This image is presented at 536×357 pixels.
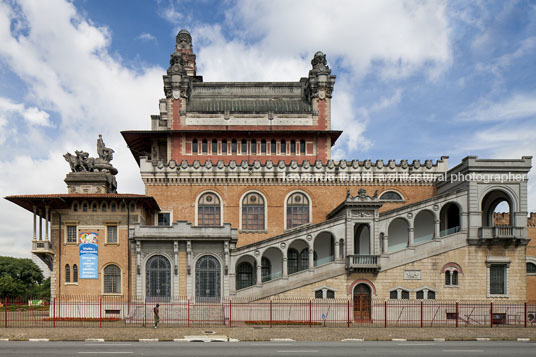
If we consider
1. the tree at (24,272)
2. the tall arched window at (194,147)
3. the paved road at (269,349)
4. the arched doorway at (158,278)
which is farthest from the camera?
the tree at (24,272)

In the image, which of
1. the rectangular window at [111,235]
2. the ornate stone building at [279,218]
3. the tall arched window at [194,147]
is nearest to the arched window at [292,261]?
the ornate stone building at [279,218]

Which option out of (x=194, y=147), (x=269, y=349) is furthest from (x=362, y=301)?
(x=194, y=147)

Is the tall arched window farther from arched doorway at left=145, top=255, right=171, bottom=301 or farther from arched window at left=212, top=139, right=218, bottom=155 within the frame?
arched doorway at left=145, top=255, right=171, bottom=301

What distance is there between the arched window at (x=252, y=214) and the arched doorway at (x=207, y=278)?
8.11 metres

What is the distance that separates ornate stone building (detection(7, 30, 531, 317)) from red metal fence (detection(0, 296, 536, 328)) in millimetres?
825

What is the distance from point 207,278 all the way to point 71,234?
36.1 feet

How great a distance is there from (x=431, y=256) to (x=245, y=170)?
17.3m

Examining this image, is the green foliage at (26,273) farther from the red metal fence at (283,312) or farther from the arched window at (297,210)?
the arched window at (297,210)

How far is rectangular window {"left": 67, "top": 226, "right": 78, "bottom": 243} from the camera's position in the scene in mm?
38875

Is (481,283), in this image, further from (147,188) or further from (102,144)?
(102,144)

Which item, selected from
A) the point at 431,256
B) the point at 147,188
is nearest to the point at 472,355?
the point at 431,256

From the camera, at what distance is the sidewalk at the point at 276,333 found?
25.8m

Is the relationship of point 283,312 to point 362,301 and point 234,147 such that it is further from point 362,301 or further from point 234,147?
point 234,147

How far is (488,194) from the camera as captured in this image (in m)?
42.4
